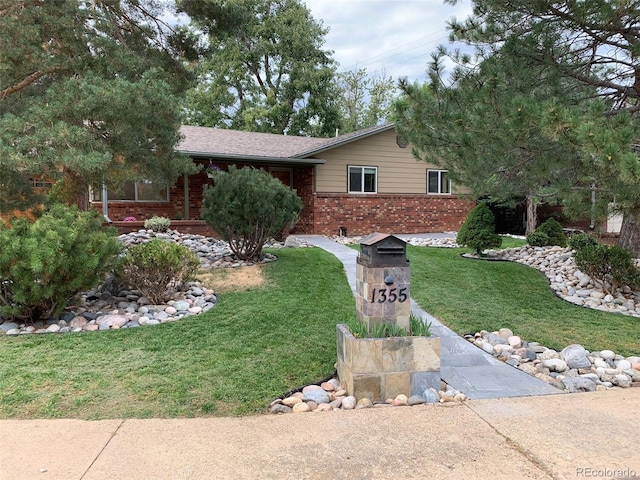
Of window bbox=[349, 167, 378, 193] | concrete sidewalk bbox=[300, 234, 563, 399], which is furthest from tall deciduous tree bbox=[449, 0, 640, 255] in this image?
window bbox=[349, 167, 378, 193]

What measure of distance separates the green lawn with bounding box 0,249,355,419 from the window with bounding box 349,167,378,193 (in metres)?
9.52

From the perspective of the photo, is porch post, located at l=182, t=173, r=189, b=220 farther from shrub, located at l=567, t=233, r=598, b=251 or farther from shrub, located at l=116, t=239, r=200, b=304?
shrub, located at l=567, t=233, r=598, b=251

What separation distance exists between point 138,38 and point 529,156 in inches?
246

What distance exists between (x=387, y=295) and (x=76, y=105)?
14.0ft

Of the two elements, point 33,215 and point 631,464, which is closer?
point 631,464

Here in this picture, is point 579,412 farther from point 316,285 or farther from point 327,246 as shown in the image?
point 327,246

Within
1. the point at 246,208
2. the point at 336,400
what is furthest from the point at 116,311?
the point at 336,400

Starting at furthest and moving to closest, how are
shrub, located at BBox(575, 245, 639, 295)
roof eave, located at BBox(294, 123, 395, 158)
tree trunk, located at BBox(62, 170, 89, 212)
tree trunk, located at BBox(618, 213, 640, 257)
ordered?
roof eave, located at BBox(294, 123, 395, 158) → tree trunk, located at BBox(618, 213, 640, 257) → shrub, located at BBox(575, 245, 639, 295) → tree trunk, located at BBox(62, 170, 89, 212)

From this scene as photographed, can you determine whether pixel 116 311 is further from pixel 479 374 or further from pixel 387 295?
pixel 479 374

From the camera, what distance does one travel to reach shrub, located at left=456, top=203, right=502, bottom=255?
1000cm

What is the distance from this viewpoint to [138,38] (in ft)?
24.0

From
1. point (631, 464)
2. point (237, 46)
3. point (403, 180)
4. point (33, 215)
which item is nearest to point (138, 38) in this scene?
point (33, 215)

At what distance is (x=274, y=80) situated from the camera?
26.7 meters

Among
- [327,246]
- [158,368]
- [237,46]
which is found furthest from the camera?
[237,46]
